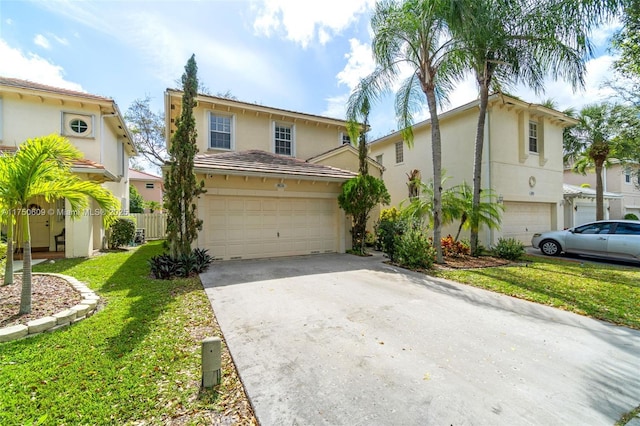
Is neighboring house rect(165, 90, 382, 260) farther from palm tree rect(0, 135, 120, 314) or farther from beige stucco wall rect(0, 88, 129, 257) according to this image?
palm tree rect(0, 135, 120, 314)

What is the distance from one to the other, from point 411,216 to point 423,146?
6586 millimetres

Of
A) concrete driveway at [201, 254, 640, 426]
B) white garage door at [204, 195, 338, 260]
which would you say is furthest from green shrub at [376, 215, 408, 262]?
concrete driveway at [201, 254, 640, 426]

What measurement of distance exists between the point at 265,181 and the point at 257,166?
2.02 ft

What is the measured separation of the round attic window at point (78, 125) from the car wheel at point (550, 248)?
19.9m

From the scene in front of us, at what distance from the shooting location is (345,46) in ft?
38.8

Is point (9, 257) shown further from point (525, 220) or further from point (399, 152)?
point (525, 220)

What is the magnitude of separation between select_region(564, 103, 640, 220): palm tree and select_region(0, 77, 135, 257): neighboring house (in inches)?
900

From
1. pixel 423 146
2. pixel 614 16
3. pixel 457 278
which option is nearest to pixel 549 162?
pixel 423 146

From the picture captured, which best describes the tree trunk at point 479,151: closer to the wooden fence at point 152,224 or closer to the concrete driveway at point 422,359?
the concrete driveway at point 422,359

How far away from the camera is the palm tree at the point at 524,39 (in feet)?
25.4

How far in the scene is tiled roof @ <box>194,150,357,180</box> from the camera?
29.9ft

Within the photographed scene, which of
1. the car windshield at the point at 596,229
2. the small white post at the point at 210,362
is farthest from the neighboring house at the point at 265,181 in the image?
the car windshield at the point at 596,229

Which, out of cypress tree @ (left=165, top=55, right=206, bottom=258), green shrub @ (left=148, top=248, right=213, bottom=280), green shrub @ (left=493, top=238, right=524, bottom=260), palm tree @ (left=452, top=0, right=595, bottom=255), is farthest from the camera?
green shrub @ (left=493, top=238, right=524, bottom=260)

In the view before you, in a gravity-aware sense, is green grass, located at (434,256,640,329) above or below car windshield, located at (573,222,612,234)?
below
